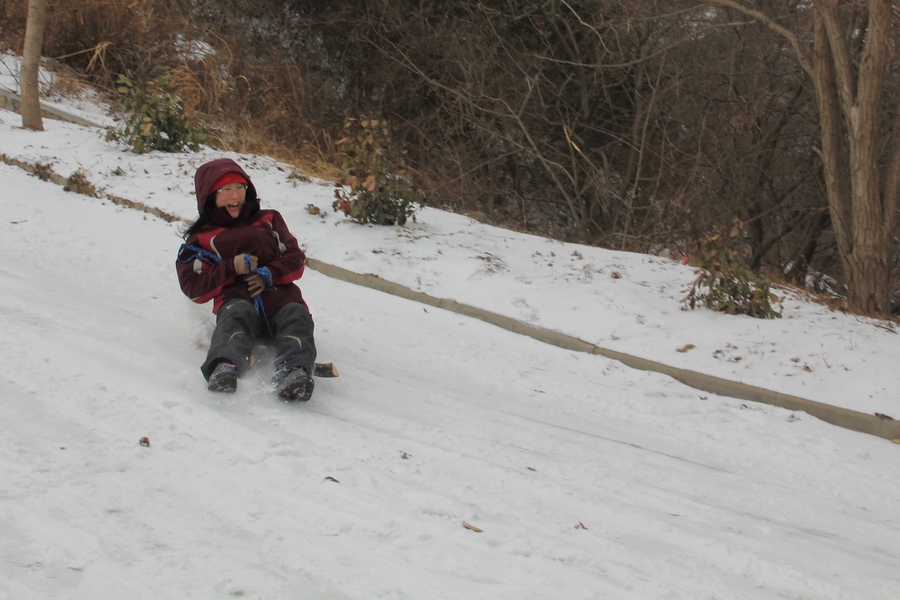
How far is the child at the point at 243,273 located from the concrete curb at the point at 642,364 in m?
2.01

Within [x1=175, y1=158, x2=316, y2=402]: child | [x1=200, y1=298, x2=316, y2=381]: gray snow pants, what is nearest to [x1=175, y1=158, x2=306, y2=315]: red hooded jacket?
[x1=175, y1=158, x2=316, y2=402]: child

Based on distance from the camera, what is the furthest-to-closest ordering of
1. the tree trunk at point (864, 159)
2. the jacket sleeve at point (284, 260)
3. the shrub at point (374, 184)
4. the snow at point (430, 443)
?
the shrub at point (374, 184) < the tree trunk at point (864, 159) < the jacket sleeve at point (284, 260) < the snow at point (430, 443)

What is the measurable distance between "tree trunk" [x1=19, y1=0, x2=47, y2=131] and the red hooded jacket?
621cm

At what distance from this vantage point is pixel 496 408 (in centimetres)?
511

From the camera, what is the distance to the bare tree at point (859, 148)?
7.38 meters

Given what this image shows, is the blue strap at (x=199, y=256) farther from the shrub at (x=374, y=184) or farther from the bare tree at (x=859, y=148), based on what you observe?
the bare tree at (x=859, y=148)

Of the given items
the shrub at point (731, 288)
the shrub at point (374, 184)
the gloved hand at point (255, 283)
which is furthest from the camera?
the shrub at point (374, 184)

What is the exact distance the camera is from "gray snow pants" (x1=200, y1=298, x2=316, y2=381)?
4477 millimetres

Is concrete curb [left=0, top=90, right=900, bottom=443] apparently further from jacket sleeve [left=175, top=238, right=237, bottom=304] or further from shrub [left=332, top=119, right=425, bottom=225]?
jacket sleeve [left=175, top=238, right=237, bottom=304]

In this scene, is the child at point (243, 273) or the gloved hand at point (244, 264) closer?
the child at point (243, 273)

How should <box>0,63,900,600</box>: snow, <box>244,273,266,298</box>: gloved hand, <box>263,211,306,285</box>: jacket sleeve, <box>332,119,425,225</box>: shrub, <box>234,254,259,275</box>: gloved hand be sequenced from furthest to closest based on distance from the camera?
<box>332,119,425,225</box>: shrub → <box>263,211,306,285</box>: jacket sleeve → <box>244,273,266,298</box>: gloved hand → <box>234,254,259,275</box>: gloved hand → <box>0,63,900,600</box>: snow

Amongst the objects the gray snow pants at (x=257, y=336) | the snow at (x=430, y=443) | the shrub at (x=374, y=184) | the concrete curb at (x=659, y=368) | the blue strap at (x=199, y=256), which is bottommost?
the snow at (x=430, y=443)

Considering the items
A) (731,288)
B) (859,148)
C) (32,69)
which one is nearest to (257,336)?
(731,288)

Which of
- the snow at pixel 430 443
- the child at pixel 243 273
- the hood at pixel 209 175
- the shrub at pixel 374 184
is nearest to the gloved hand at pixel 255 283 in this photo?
the child at pixel 243 273
